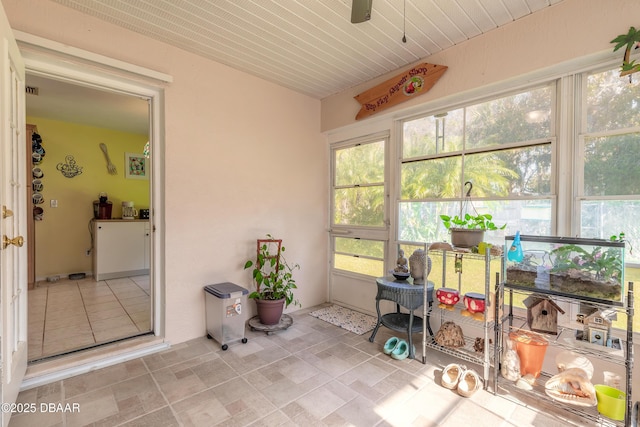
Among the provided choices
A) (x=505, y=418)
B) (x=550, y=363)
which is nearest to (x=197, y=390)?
(x=505, y=418)

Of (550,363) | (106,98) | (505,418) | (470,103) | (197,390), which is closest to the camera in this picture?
(505,418)

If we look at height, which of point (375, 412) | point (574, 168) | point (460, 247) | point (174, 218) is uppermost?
point (574, 168)

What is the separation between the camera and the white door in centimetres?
143

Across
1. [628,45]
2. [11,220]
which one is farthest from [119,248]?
[628,45]

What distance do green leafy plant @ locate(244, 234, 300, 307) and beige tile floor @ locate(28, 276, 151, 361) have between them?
1085 millimetres

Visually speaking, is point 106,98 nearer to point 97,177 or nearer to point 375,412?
point 97,177

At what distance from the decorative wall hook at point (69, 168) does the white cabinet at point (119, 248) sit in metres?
0.95

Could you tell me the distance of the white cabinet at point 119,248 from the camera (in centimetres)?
456

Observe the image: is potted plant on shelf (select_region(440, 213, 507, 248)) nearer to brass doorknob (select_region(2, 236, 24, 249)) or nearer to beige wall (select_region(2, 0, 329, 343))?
beige wall (select_region(2, 0, 329, 343))

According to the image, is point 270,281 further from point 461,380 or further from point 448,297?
point 461,380

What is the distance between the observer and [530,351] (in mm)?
1958

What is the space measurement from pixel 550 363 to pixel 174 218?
3138 mm

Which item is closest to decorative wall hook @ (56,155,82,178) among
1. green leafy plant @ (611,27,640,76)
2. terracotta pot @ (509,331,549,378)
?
terracotta pot @ (509,331,549,378)

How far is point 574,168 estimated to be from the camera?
2.00 meters
